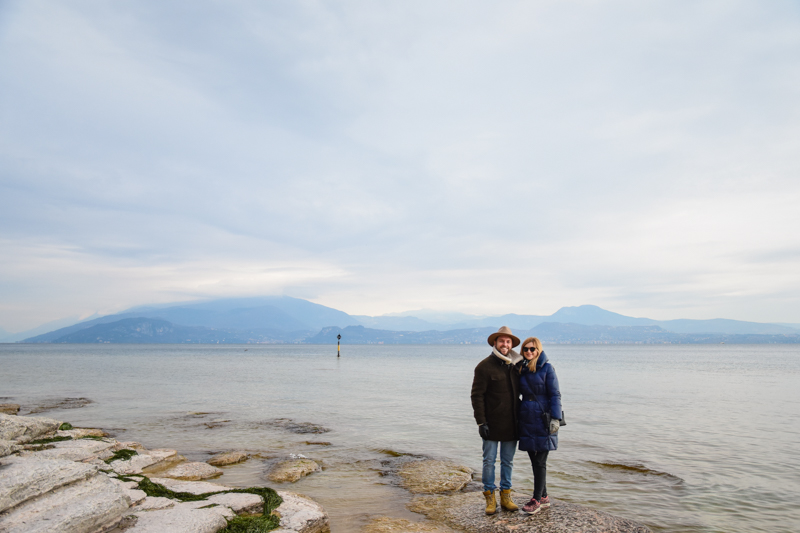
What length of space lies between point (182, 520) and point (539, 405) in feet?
19.1

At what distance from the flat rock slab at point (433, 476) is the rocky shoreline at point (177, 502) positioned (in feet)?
0.09

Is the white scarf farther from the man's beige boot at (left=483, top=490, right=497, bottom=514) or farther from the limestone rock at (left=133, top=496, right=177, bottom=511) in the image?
the limestone rock at (left=133, top=496, right=177, bottom=511)

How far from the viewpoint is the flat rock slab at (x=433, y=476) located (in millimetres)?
11102

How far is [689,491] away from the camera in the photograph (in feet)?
37.4

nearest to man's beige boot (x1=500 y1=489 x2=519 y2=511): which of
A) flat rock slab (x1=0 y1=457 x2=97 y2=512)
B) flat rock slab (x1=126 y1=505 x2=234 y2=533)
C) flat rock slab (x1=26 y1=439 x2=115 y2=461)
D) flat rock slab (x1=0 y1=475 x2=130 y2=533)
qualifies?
flat rock slab (x1=126 y1=505 x2=234 y2=533)

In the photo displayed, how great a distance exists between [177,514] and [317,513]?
8.12 ft

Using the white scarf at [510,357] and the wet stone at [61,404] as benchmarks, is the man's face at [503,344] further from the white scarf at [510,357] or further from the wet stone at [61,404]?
the wet stone at [61,404]

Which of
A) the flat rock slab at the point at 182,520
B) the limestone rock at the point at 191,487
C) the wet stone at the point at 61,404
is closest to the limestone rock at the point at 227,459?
the limestone rock at the point at 191,487

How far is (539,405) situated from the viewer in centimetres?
760

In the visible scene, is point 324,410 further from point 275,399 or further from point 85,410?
point 85,410

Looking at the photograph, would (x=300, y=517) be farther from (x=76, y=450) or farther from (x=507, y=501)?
(x=76, y=450)

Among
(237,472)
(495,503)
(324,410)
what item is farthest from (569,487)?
(324,410)

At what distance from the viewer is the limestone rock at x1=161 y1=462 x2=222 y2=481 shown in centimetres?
1157

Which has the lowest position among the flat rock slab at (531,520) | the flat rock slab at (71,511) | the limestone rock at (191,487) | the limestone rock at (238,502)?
the flat rock slab at (531,520)
